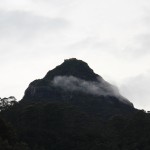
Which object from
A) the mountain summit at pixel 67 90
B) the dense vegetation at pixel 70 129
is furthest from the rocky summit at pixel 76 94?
the dense vegetation at pixel 70 129

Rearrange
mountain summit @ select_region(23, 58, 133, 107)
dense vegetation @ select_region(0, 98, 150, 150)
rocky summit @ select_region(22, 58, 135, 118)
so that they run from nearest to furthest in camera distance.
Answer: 1. dense vegetation @ select_region(0, 98, 150, 150)
2. rocky summit @ select_region(22, 58, 135, 118)
3. mountain summit @ select_region(23, 58, 133, 107)

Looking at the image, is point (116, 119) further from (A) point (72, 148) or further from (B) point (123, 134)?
(A) point (72, 148)

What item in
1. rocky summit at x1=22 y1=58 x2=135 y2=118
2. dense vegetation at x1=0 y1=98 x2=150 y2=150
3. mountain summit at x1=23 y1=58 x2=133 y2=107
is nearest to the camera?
dense vegetation at x1=0 y1=98 x2=150 y2=150

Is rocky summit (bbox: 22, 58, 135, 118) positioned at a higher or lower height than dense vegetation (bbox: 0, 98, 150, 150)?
higher

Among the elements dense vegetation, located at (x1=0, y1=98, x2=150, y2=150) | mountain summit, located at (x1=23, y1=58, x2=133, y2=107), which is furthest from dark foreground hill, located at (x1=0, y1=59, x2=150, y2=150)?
mountain summit, located at (x1=23, y1=58, x2=133, y2=107)

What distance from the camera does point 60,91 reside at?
186 meters

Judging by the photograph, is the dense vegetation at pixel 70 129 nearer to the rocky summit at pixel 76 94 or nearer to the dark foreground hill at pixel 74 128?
the dark foreground hill at pixel 74 128

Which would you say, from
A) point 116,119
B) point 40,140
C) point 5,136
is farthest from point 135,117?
point 5,136

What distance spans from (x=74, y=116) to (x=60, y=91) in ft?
148

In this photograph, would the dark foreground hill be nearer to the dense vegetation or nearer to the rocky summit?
the dense vegetation

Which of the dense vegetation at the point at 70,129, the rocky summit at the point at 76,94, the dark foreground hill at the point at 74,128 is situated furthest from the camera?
the rocky summit at the point at 76,94

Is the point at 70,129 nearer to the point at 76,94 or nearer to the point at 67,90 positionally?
the point at 76,94

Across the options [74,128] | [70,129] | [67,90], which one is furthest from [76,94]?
[70,129]

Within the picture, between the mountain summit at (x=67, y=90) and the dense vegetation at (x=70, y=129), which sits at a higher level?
the mountain summit at (x=67, y=90)
